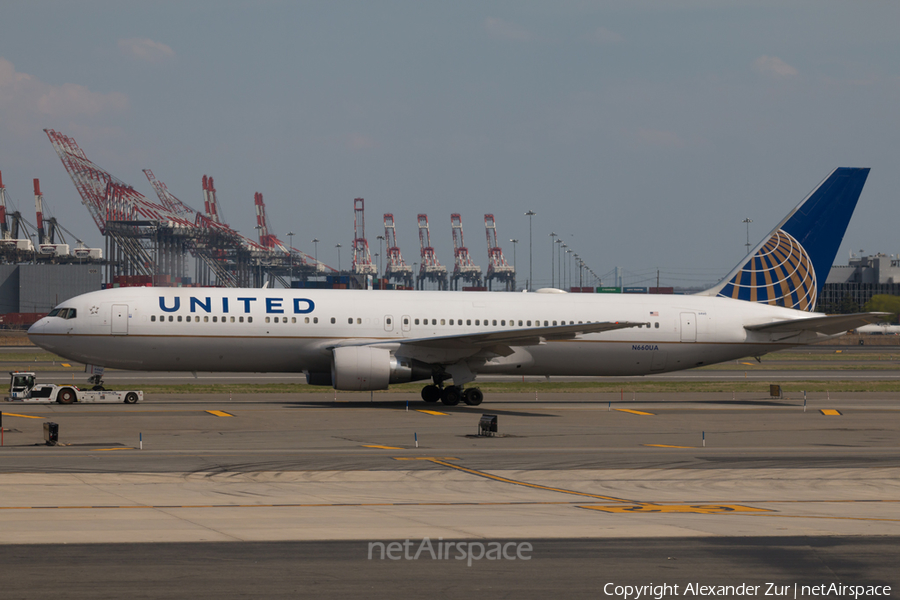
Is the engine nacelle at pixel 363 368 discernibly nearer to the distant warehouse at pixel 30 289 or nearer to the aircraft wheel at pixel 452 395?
the aircraft wheel at pixel 452 395

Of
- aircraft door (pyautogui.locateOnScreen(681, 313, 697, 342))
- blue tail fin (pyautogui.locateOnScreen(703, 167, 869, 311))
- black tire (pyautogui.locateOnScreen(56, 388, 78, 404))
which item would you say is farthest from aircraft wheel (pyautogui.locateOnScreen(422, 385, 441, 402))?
blue tail fin (pyautogui.locateOnScreen(703, 167, 869, 311))

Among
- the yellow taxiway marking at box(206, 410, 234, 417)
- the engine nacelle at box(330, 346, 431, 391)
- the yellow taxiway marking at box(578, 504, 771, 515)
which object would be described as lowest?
the yellow taxiway marking at box(578, 504, 771, 515)

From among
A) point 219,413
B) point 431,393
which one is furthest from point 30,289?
point 219,413

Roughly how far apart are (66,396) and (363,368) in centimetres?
1170

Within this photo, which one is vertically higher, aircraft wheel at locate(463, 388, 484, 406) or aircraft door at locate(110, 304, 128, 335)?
aircraft door at locate(110, 304, 128, 335)

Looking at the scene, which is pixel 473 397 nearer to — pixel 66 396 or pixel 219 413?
pixel 219 413

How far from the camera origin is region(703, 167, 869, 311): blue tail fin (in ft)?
140

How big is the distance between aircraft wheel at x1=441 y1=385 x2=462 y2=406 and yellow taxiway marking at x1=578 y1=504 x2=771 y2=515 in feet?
67.0

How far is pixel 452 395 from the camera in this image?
36875 mm

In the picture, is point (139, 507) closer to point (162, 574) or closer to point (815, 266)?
point (162, 574)

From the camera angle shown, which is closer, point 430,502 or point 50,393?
point 430,502

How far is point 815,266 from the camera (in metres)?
43.1

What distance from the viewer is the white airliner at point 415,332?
35.4m

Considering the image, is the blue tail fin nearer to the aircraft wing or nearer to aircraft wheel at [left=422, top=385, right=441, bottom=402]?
the aircraft wing
